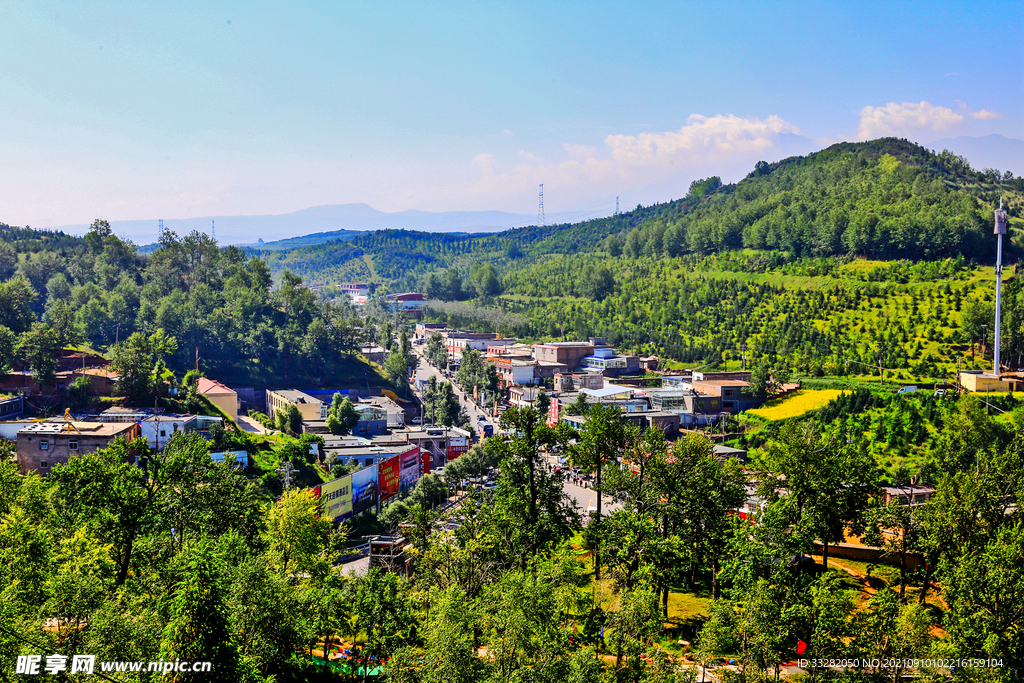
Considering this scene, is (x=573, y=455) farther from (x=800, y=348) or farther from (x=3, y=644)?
(x=800, y=348)

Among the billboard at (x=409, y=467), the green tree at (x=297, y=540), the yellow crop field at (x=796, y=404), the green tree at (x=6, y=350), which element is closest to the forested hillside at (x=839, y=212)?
the yellow crop field at (x=796, y=404)

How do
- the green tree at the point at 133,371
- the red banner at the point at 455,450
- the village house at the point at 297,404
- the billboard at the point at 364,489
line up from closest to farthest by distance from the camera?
1. the billboard at the point at 364,489
2. the green tree at the point at 133,371
3. the red banner at the point at 455,450
4. the village house at the point at 297,404

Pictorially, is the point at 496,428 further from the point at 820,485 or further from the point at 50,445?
the point at 820,485

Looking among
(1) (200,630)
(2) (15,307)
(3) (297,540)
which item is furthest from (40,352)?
(1) (200,630)

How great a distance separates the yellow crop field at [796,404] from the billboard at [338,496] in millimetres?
22420

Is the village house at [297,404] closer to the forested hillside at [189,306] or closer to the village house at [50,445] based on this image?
the forested hillside at [189,306]

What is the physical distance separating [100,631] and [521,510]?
29.6ft

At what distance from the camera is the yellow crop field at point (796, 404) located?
139 feet

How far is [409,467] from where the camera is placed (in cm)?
3647

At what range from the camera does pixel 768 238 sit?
8075 cm

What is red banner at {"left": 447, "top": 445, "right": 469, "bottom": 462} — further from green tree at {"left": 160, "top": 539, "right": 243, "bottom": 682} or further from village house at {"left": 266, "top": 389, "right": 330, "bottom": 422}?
green tree at {"left": 160, "top": 539, "right": 243, "bottom": 682}

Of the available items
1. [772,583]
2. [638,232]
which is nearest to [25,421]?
[772,583]

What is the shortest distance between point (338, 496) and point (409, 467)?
19.8ft

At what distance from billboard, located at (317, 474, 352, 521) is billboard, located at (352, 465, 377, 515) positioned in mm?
339
